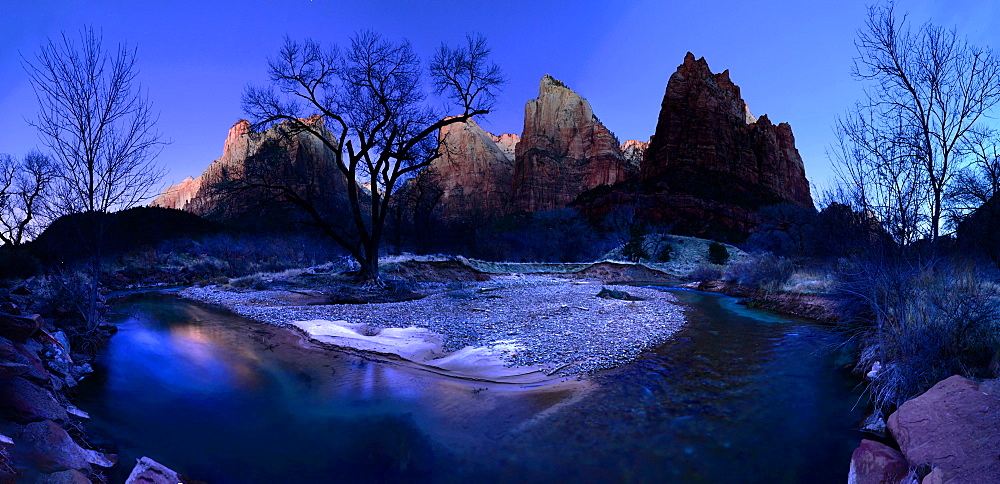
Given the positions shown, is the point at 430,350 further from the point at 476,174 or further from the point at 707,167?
the point at 476,174

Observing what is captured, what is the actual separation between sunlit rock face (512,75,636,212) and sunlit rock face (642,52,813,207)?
70.1 ft

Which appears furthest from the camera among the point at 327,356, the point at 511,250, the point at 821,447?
the point at 511,250

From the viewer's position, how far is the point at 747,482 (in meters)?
2.87

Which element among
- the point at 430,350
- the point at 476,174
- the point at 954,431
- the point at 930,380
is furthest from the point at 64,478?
the point at 476,174

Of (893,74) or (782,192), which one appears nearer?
(893,74)

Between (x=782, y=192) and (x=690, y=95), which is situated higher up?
(x=690, y=95)

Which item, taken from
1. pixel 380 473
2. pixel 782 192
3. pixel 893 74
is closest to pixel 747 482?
pixel 380 473

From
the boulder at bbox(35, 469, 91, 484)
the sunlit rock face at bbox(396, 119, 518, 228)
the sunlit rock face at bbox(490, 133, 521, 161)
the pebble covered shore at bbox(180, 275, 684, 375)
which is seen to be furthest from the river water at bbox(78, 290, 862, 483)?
the sunlit rock face at bbox(490, 133, 521, 161)

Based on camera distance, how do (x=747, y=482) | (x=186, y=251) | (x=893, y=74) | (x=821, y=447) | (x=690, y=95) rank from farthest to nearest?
(x=690, y=95) → (x=186, y=251) → (x=893, y=74) → (x=821, y=447) → (x=747, y=482)

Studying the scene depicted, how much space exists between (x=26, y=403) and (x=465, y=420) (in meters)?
3.19

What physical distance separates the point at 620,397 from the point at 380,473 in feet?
8.14

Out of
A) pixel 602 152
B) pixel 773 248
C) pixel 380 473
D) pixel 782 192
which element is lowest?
pixel 380 473

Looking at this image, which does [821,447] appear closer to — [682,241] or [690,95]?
[682,241]

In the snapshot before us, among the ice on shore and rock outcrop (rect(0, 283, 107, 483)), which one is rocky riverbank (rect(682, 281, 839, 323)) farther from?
rock outcrop (rect(0, 283, 107, 483))
